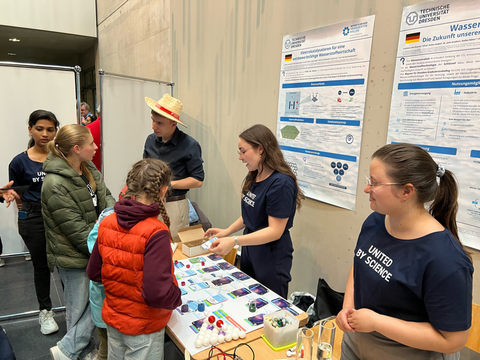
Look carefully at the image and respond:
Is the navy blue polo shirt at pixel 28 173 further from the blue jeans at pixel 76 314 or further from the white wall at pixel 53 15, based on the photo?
the white wall at pixel 53 15

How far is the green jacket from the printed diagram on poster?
1.97ft

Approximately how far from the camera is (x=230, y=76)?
3.15 meters

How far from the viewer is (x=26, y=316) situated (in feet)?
9.04

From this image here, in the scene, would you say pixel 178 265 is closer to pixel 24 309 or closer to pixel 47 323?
pixel 47 323

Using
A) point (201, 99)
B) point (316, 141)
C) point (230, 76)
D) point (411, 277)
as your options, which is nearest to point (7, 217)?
point (201, 99)

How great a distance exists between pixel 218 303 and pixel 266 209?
0.55 metres

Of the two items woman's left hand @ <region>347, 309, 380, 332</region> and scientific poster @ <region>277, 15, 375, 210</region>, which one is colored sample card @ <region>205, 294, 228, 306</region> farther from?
scientific poster @ <region>277, 15, 375, 210</region>

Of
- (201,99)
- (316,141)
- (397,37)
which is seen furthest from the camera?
(201,99)

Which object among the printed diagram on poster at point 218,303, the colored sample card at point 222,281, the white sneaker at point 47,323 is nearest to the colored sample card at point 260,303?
the printed diagram on poster at point 218,303

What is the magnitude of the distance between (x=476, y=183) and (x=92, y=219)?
2.13 m

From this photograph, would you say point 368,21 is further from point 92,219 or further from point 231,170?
point 92,219

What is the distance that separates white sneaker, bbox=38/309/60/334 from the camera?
253 centimetres

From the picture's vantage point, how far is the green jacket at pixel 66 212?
5.89 feet

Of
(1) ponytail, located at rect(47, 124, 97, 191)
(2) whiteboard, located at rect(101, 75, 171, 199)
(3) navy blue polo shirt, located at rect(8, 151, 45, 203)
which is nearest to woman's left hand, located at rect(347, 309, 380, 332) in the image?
(1) ponytail, located at rect(47, 124, 97, 191)
